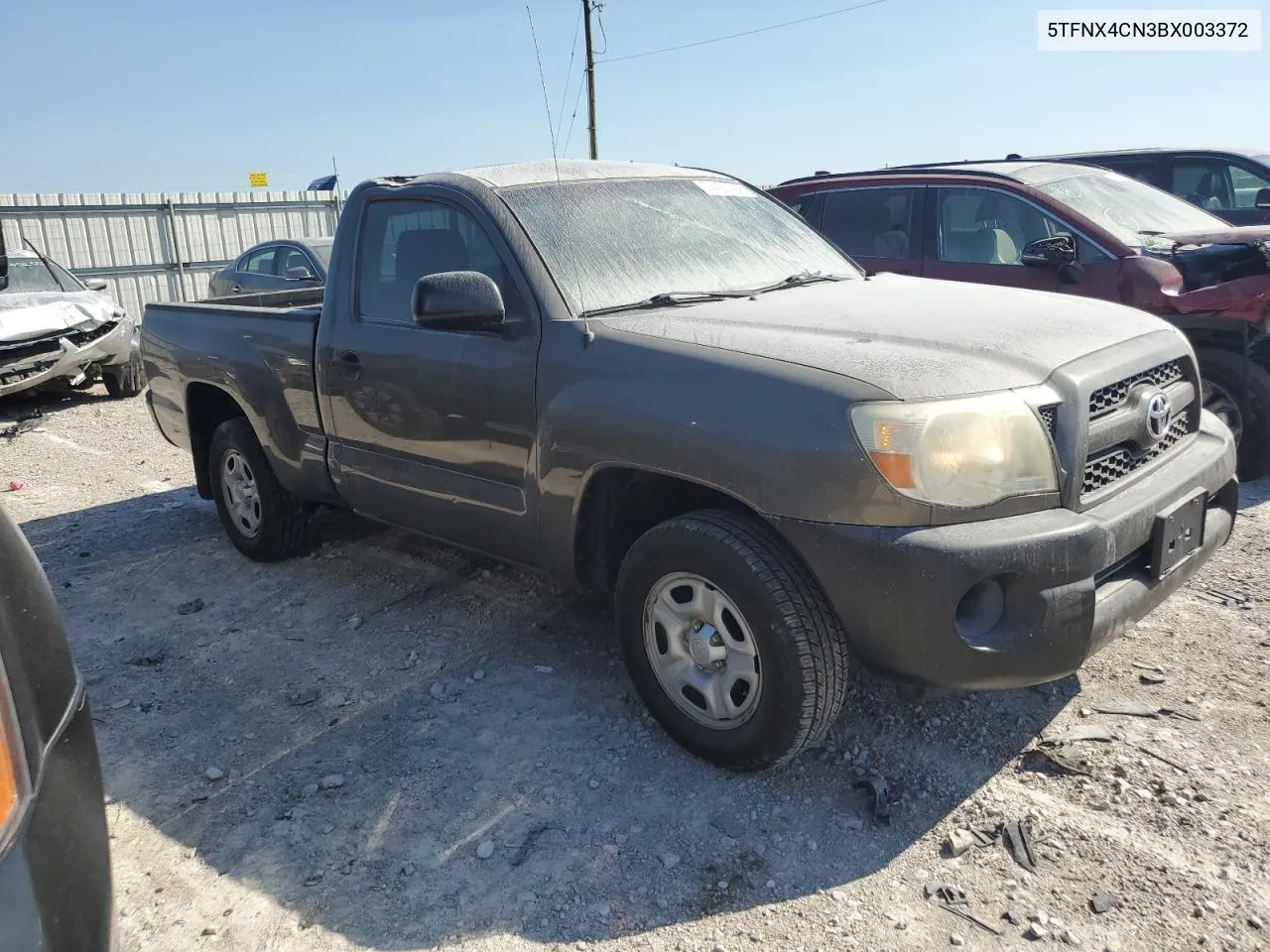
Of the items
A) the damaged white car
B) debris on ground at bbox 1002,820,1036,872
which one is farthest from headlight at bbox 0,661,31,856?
the damaged white car

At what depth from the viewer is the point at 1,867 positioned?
55.4 inches

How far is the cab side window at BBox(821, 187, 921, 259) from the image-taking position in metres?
6.42

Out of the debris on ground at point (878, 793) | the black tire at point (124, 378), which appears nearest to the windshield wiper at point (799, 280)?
the debris on ground at point (878, 793)

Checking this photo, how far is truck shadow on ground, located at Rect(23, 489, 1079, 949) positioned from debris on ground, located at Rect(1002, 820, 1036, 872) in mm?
184

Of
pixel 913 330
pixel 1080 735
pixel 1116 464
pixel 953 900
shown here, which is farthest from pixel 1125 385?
pixel 953 900

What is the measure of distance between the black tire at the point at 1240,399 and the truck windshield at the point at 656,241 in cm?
248

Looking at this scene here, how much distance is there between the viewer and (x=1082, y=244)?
5746 millimetres

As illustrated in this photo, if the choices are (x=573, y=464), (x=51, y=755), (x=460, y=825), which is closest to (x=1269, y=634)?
(x=573, y=464)

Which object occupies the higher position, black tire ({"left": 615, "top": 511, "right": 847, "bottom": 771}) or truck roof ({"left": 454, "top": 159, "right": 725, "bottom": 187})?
truck roof ({"left": 454, "top": 159, "right": 725, "bottom": 187})

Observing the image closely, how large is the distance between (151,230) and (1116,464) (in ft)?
60.2

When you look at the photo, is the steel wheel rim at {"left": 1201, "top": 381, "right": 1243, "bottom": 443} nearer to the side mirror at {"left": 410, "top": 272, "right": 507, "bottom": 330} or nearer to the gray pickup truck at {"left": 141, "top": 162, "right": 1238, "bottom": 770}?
the gray pickup truck at {"left": 141, "top": 162, "right": 1238, "bottom": 770}

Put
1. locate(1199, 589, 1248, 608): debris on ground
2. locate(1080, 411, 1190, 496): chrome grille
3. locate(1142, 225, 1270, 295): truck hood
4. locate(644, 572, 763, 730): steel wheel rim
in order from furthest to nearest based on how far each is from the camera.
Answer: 1. locate(1142, 225, 1270, 295): truck hood
2. locate(1199, 589, 1248, 608): debris on ground
3. locate(644, 572, 763, 730): steel wheel rim
4. locate(1080, 411, 1190, 496): chrome grille

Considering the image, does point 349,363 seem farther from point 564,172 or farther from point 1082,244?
point 1082,244

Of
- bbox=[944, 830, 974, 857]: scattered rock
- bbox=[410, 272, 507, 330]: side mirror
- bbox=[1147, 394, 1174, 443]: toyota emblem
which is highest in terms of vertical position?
bbox=[410, 272, 507, 330]: side mirror
